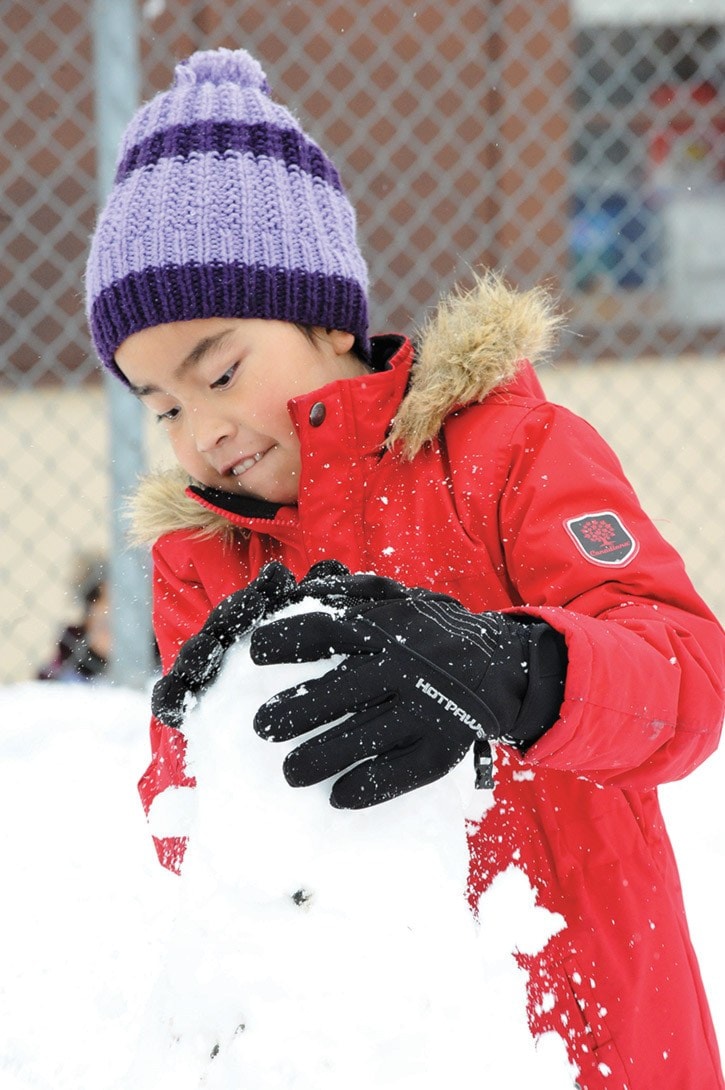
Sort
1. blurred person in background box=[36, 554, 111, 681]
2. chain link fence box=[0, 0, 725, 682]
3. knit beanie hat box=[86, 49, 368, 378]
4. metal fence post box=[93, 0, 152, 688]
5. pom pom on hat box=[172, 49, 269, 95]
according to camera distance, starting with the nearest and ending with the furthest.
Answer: knit beanie hat box=[86, 49, 368, 378]
pom pom on hat box=[172, 49, 269, 95]
metal fence post box=[93, 0, 152, 688]
blurred person in background box=[36, 554, 111, 681]
chain link fence box=[0, 0, 725, 682]

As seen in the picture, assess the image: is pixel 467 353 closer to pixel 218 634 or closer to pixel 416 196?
pixel 218 634

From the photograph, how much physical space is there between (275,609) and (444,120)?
5956mm

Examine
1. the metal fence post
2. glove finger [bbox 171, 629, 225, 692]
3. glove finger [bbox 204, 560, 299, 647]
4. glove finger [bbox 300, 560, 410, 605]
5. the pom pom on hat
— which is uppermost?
the pom pom on hat

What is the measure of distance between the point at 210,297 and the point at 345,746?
0.65 metres

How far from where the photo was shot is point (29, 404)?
20.5 feet

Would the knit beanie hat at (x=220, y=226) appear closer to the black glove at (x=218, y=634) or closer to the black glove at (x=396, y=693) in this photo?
the black glove at (x=218, y=634)

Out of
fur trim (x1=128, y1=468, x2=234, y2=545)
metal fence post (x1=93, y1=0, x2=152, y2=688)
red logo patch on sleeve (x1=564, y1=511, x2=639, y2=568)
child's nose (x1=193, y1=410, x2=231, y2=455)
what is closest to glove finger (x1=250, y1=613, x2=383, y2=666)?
red logo patch on sleeve (x1=564, y1=511, x2=639, y2=568)

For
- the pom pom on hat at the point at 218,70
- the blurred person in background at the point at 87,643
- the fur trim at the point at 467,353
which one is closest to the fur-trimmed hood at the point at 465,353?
the fur trim at the point at 467,353

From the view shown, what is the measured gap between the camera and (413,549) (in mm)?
1297

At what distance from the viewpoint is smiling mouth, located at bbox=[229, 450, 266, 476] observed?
4.58 feet

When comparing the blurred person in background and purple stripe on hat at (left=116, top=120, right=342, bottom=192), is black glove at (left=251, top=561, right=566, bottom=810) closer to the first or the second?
purple stripe on hat at (left=116, top=120, right=342, bottom=192)

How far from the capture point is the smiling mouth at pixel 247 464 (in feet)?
4.58

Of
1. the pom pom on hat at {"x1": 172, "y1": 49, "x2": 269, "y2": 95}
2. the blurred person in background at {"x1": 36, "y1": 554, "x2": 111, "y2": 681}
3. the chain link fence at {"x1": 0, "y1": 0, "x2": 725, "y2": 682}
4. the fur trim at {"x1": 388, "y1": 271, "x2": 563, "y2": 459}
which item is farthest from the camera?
the chain link fence at {"x1": 0, "y1": 0, "x2": 725, "y2": 682}

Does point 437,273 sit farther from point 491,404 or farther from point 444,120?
point 491,404
